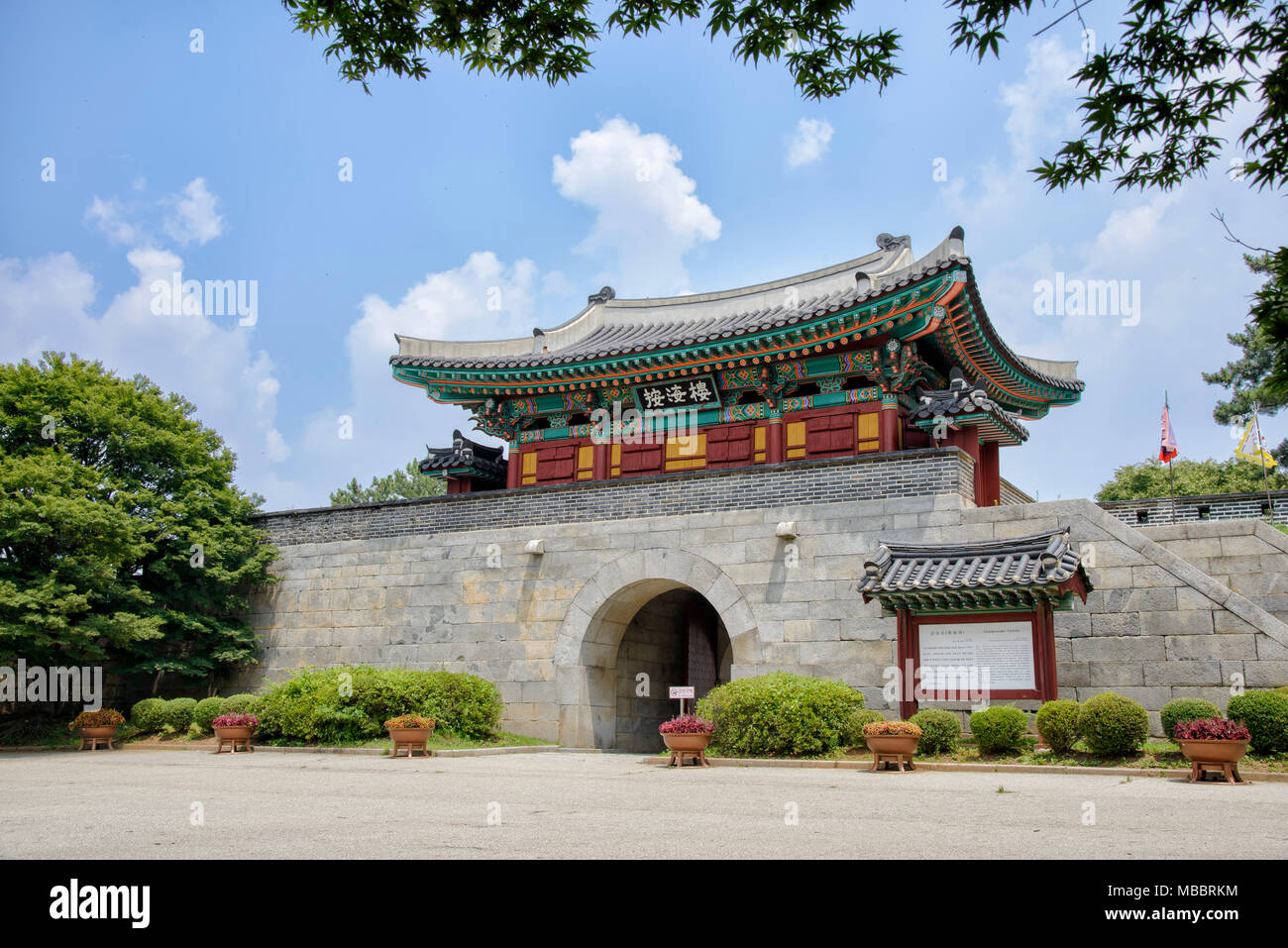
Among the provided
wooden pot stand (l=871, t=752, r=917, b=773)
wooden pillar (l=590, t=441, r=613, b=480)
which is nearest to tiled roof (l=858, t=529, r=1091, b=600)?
wooden pot stand (l=871, t=752, r=917, b=773)

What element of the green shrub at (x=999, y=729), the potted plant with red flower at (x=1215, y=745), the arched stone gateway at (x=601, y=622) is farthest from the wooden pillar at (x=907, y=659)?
the arched stone gateway at (x=601, y=622)

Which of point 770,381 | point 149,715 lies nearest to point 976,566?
point 770,381

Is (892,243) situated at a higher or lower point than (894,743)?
higher

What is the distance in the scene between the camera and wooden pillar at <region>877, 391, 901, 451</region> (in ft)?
56.7

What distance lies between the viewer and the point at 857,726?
13.2 meters

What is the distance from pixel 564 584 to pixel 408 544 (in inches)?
148

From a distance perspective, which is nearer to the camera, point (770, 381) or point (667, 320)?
point (770, 381)

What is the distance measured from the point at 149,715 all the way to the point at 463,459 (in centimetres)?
792

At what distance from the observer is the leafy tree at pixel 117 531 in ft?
55.1

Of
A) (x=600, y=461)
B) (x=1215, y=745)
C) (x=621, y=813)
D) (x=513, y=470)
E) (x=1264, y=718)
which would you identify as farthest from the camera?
(x=513, y=470)

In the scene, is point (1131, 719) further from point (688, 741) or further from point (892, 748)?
point (688, 741)

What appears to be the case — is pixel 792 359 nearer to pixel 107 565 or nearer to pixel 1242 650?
pixel 1242 650

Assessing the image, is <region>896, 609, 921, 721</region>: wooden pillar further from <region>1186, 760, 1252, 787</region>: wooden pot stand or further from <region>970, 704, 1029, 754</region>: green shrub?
<region>1186, 760, 1252, 787</region>: wooden pot stand

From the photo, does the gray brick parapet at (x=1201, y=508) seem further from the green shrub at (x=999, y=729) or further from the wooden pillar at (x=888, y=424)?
the green shrub at (x=999, y=729)
